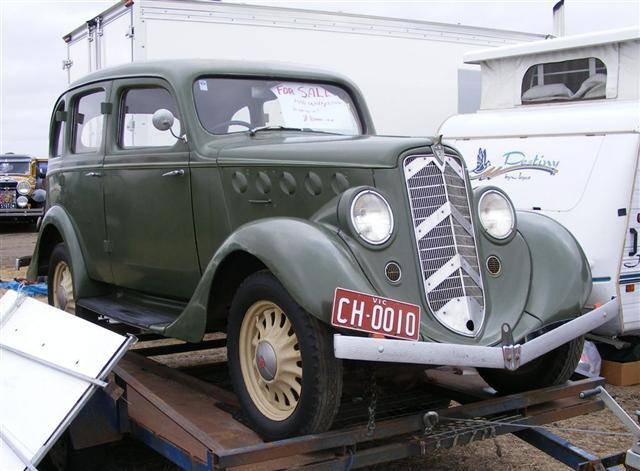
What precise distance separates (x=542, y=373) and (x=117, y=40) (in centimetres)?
649

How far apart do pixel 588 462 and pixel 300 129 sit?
2410mm

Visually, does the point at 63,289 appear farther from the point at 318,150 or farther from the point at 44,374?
the point at 318,150

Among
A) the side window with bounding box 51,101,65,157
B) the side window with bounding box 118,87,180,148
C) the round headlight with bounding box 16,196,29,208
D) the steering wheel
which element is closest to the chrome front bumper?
the steering wheel

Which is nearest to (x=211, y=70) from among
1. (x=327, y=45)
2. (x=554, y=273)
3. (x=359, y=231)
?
(x=359, y=231)

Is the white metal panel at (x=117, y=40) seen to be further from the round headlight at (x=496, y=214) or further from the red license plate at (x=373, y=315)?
the red license plate at (x=373, y=315)

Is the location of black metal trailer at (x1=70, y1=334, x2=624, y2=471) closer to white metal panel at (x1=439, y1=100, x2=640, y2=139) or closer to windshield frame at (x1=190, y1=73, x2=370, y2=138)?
windshield frame at (x1=190, y1=73, x2=370, y2=138)

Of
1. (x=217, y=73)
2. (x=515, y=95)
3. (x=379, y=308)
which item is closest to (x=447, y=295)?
(x=379, y=308)

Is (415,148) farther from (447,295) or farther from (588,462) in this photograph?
(588,462)

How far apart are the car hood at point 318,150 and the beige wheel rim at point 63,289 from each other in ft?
6.71

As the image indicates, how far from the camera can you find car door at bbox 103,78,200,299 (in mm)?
4441

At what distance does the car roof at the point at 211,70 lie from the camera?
4.61 m

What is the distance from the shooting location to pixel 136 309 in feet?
16.0

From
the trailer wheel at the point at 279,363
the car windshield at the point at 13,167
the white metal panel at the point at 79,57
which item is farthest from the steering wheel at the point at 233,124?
the car windshield at the point at 13,167

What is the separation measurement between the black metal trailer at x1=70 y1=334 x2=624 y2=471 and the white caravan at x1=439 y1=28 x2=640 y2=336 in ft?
6.39
